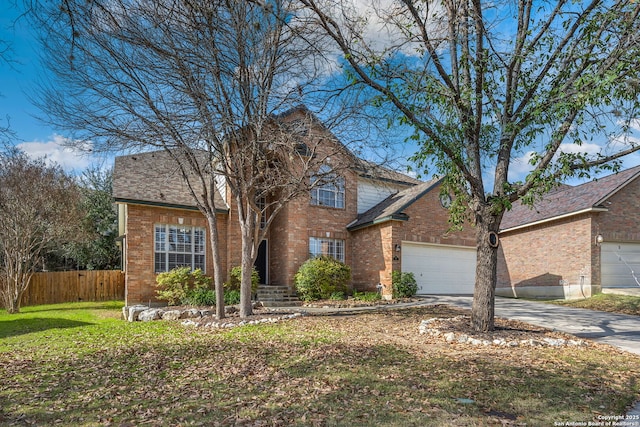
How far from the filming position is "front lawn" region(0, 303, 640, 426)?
13.4 ft

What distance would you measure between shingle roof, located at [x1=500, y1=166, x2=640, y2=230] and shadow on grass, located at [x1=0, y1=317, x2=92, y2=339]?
1591 centimetres

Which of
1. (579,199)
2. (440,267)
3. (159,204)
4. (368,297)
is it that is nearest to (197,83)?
(159,204)

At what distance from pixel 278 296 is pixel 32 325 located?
7.91 m

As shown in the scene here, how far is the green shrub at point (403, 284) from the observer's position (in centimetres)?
Answer: 1522

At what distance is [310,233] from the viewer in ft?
56.5

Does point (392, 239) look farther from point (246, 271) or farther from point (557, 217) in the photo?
point (557, 217)

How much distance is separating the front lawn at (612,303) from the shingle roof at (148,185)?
1378 cm

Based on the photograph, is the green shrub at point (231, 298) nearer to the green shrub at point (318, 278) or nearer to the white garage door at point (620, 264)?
the green shrub at point (318, 278)

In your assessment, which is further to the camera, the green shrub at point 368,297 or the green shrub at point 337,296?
the green shrub at point 337,296

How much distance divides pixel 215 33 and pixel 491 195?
23.4ft

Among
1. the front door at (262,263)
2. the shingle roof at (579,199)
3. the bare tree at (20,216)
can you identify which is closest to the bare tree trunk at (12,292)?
the bare tree at (20,216)

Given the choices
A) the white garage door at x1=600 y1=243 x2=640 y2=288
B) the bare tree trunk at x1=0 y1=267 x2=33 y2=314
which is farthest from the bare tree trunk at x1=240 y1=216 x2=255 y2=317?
the white garage door at x1=600 y1=243 x2=640 y2=288

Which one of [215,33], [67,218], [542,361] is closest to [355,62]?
[215,33]

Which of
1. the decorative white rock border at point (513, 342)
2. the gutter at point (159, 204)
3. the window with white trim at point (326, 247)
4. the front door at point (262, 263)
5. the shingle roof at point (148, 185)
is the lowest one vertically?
the decorative white rock border at point (513, 342)
